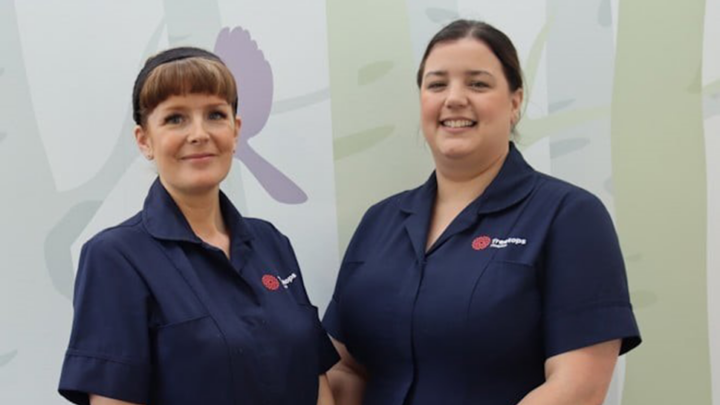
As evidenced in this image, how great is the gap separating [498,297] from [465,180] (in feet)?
1.12

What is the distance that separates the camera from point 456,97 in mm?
1798

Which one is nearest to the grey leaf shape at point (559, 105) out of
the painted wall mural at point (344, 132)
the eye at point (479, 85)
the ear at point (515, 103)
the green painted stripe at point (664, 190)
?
the painted wall mural at point (344, 132)

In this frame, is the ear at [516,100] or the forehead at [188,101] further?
the ear at [516,100]

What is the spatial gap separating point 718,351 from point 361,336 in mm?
931

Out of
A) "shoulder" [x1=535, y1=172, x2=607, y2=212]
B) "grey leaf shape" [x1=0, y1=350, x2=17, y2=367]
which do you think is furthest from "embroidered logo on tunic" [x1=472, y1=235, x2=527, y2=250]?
"grey leaf shape" [x1=0, y1=350, x2=17, y2=367]

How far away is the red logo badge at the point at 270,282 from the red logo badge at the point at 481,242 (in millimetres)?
427

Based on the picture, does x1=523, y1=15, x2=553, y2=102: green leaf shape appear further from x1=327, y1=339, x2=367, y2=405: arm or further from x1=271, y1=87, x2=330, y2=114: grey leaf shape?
x1=327, y1=339, x2=367, y2=405: arm

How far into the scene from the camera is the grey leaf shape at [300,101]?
6.97ft

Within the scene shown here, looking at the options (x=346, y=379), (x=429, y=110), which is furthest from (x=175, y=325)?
(x=429, y=110)

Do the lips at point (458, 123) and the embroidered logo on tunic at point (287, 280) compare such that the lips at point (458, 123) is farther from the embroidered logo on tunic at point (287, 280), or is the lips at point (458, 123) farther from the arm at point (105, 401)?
the arm at point (105, 401)

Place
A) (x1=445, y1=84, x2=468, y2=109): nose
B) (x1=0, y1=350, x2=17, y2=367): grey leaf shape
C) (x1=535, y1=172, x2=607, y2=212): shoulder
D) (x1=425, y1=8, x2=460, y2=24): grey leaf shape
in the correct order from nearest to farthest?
(x1=535, y1=172, x2=607, y2=212): shoulder
(x1=445, y1=84, x2=468, y2=109): nose
(x1=0, y1=350, x2=17, y2=367): grey leaf shape
(x1=425, y1=8, x2=460, y2=24): grey leaf shape

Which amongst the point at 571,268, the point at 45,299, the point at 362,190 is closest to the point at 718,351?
the point at 571,268

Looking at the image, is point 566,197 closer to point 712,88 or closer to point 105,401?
point 712,88

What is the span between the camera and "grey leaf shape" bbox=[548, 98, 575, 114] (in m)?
2.12
